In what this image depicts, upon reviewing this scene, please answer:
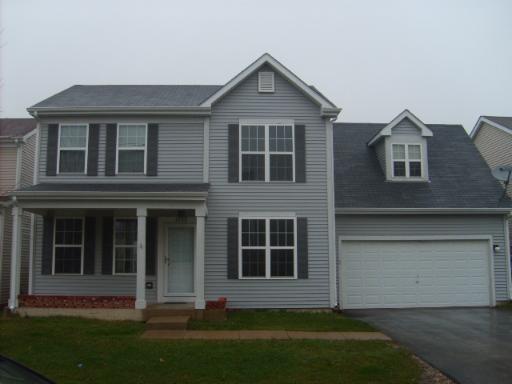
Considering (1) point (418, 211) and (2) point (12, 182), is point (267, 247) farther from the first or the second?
(2) point (12, 182)

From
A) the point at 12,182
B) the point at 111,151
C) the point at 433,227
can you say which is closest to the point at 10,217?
the point at 12,182

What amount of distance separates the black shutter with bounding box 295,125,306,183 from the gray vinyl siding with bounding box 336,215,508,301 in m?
2.21

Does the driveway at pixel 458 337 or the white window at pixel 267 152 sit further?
the white window at pixel 267 152

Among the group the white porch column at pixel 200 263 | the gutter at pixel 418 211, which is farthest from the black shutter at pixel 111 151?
the gutter at pixel 418 211

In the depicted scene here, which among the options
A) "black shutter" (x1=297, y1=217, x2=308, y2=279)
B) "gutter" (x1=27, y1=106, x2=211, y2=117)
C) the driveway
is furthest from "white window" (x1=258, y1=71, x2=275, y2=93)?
the driveway

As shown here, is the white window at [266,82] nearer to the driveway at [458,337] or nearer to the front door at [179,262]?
the front door at [179,262]

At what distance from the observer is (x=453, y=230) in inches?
631

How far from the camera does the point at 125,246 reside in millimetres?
14359

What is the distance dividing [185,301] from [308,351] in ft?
19.1

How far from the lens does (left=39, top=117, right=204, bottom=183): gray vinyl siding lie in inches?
569

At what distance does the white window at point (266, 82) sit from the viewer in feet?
48.6

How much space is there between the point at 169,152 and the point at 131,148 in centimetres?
111

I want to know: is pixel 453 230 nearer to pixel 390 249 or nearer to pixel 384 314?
pixel 390 249

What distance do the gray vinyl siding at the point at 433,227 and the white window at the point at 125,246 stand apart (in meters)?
6.14
